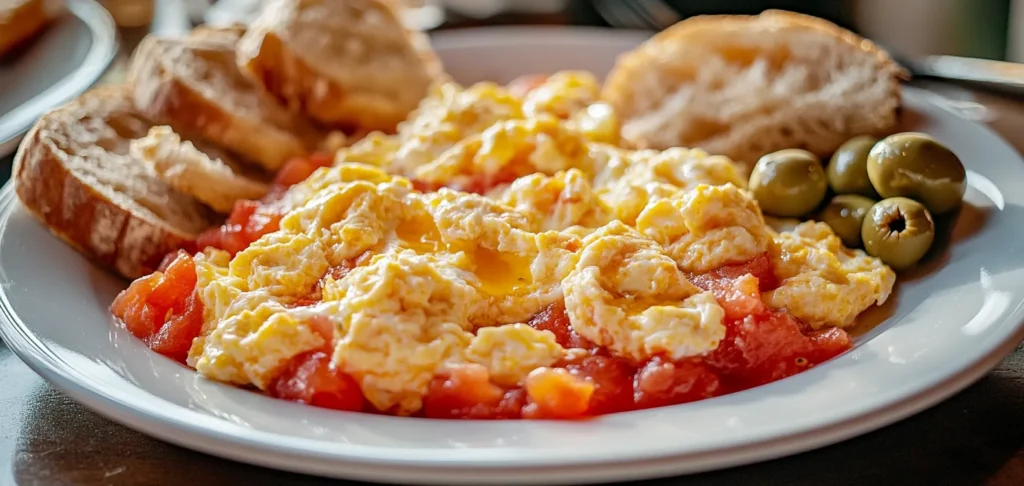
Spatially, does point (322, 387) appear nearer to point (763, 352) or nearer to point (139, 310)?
point (139, 310)

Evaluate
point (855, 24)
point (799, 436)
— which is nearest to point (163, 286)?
point (799, 436)

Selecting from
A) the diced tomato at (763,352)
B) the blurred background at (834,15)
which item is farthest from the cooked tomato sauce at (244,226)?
the blurred background at (834,15)

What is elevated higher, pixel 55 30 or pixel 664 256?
pixel 664 256

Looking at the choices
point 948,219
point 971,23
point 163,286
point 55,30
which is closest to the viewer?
point 163,286

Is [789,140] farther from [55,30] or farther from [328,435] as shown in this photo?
[55,30]

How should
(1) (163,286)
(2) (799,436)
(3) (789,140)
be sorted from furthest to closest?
(3) (789,140) < (1) (163,286) < (2) (799,436)

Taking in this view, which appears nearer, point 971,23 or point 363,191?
point 363,191

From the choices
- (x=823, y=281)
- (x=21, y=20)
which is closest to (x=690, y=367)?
(x=823, y=281)
